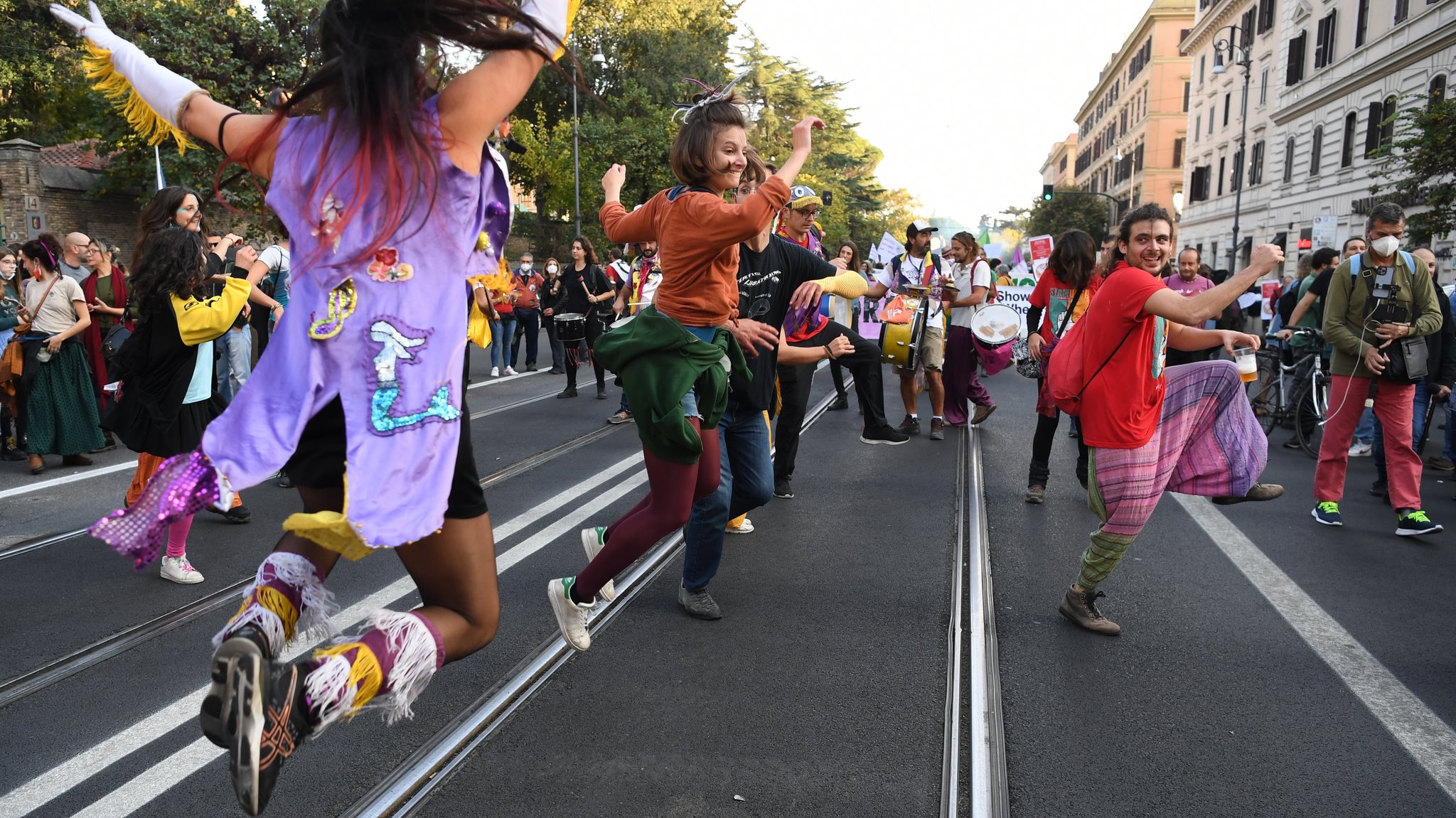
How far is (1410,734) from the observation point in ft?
11.5

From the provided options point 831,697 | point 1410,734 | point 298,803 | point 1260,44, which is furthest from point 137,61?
point 1260,44

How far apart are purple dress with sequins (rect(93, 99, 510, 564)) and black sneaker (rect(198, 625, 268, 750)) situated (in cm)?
27

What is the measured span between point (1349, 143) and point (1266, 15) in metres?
12.5

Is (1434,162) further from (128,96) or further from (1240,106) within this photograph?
(1240,106)

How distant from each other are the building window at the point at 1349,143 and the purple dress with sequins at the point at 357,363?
121ft

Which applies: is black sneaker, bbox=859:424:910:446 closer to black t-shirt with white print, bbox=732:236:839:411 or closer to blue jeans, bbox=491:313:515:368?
black t-shirt with white print, bbox=732:236:839:411

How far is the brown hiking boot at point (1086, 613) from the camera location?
14.5 ft

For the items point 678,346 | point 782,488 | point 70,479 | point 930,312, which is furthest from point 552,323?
point 678,346

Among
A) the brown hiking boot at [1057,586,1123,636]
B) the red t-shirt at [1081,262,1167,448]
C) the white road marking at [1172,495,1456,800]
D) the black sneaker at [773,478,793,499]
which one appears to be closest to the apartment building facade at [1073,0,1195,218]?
the black sneaker at [773,478,793,499]

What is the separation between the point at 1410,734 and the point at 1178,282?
5788 mm

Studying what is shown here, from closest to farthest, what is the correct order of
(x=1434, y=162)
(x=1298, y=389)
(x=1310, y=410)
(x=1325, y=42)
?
(x=1310, y=410) → (x=1298, y=389) → (x=1434, y=162) → (x=1325, y=42)

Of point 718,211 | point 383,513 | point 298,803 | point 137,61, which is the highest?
point 137,61

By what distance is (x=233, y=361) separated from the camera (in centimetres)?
871

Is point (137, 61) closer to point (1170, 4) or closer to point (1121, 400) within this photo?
point (1121, 400)
